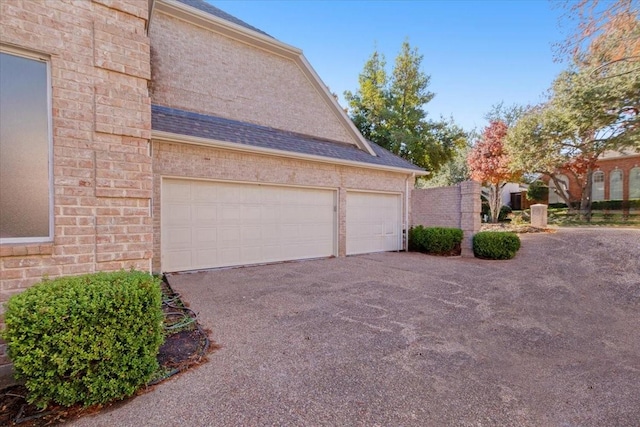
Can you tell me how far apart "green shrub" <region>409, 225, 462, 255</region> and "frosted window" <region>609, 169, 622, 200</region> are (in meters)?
22.7

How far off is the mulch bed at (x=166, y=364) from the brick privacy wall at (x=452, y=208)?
933cm

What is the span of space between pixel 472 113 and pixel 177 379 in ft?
85.4

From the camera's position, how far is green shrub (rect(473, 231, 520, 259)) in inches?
382

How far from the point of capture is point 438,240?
10844mm

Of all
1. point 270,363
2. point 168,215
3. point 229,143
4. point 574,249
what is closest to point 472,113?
point 574,249

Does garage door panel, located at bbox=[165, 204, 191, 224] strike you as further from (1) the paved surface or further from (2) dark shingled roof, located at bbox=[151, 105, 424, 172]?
(2) dark shingled roof, located at bbox=[151, 105, 424, 172]

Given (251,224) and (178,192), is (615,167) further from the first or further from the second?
(178,192)

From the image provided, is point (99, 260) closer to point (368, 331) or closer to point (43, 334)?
point (43, 334)

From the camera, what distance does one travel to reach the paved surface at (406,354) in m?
2.43

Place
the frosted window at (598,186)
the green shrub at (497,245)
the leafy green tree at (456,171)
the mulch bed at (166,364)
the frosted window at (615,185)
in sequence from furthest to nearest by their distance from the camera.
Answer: the leafy green tree at (456,171) → the frosted window at (598,186) → the frosted window at (615,185) → the green shrub at (497,245) → the mulch bed at (166,364)

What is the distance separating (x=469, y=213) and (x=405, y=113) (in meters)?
12.1

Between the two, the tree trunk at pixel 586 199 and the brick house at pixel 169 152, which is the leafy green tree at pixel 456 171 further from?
the brick house at pixel 169 152

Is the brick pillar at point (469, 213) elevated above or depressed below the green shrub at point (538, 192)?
below

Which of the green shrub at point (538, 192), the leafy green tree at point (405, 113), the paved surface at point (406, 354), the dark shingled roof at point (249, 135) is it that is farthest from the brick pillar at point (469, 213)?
the green shrub at point (538, 192)
